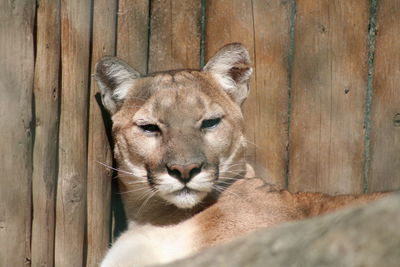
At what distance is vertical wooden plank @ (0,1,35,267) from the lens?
4484 millimetres

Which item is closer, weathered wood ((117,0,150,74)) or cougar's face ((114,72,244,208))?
cougar's face ((114,72,244,208))

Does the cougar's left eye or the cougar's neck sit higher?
the cougar's left eye

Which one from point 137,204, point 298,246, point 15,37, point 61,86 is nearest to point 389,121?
point 137,204

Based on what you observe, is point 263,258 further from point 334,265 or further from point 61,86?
point 61,86

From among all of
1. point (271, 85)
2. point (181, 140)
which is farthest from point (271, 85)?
point (181, 140)

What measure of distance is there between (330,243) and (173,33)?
2968mm

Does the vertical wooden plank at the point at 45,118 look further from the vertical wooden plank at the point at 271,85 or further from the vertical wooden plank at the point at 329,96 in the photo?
the vertical wooden plank at the point at 329,96

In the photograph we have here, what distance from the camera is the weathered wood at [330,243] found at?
2.48 metres

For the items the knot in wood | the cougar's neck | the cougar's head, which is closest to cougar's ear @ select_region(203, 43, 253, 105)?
the cougar's head

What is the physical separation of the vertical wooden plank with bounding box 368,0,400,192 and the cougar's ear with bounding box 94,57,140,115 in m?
1.67

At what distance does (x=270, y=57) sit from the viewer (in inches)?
212

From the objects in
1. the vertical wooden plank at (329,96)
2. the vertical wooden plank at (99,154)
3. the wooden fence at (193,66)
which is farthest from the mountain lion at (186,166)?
the vertical wooden plank at (329,96)

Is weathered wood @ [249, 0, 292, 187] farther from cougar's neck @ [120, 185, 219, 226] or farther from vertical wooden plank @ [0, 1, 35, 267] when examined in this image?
vertical wooden plank @ [0, 1, 35, 267]

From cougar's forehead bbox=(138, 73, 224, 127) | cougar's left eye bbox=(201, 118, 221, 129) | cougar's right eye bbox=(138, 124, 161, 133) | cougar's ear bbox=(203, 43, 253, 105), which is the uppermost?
cougar's ear bbox=(203, 43, 253, 105)
